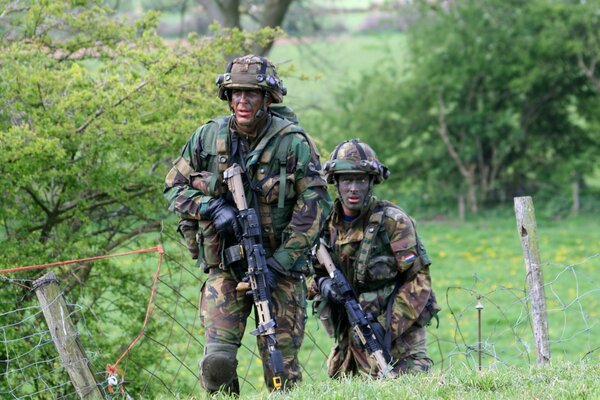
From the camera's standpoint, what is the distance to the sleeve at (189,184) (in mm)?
6771

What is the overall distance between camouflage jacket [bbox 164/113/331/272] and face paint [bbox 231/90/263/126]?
0.12 metres

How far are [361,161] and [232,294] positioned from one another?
1272 millimetres

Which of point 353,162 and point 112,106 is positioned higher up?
point 112,106

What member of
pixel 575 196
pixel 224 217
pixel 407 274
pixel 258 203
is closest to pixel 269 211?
pixel 258 203

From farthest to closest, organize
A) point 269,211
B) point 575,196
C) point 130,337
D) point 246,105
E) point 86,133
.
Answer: point 575,196 < point 130,337 < point 86,133 < point 269,211 < point 246,105

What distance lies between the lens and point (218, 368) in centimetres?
641

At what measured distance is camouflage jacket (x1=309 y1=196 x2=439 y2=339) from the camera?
290 inches

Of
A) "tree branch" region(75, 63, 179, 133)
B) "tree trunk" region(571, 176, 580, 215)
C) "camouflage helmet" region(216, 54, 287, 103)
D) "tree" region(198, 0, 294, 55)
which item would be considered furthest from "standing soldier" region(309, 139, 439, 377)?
"tree trunk" region(571, 176, 580, 215)

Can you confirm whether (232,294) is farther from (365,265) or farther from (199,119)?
(199,119)

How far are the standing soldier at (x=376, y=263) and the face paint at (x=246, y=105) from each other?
846 mm

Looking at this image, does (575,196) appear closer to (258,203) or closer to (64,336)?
(258,203)

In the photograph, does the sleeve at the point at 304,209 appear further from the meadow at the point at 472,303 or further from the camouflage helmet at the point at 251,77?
the meadow at the point at 472,303

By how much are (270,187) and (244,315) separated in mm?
769

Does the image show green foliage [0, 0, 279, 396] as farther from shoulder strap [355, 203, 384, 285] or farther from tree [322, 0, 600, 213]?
tree [322, 0, 600, 213]
